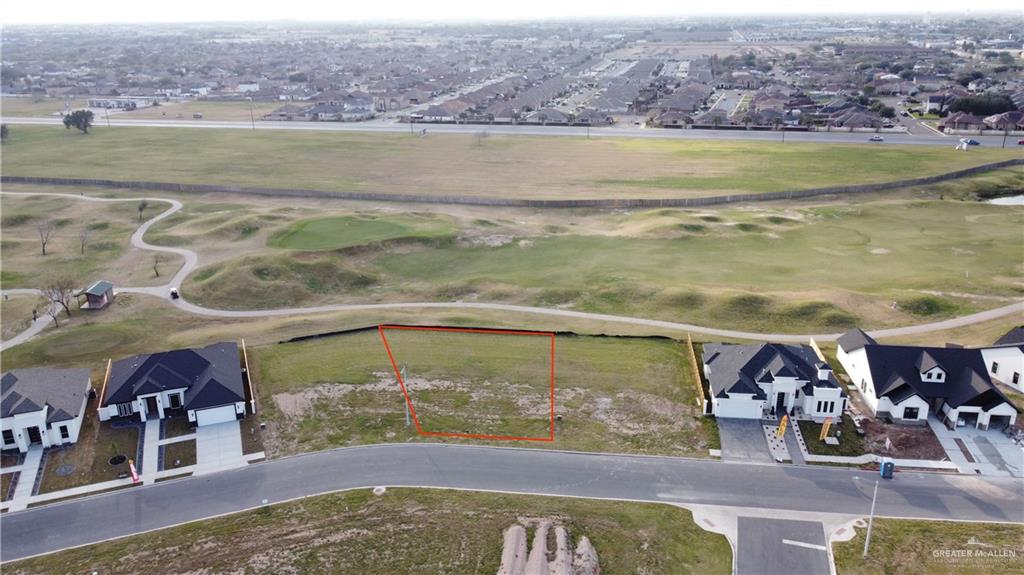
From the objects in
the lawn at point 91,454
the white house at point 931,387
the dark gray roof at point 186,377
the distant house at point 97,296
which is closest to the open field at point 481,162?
the distant house at point 97,296

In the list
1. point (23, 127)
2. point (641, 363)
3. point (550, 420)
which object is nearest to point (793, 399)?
point (641, 363)

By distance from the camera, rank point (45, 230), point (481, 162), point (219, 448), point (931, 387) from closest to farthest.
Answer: point (219, 448) → point (931, 387) → point (45, 230) → point (481, 162)

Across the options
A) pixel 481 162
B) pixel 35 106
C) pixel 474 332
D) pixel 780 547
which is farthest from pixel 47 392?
pixel 35 106

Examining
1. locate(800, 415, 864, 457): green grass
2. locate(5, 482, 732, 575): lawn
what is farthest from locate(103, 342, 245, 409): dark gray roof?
locate(800, 415, 864, 457): green grass

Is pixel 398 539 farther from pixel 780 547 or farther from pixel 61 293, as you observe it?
pixel 61 293

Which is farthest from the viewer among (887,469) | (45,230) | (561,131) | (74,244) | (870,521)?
(561,131)

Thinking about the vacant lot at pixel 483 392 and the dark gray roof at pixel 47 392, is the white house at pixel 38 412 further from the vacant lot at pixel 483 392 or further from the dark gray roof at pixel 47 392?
the vacant lot at pixel 483 392

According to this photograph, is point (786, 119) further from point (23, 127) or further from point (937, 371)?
point (23, 127)
